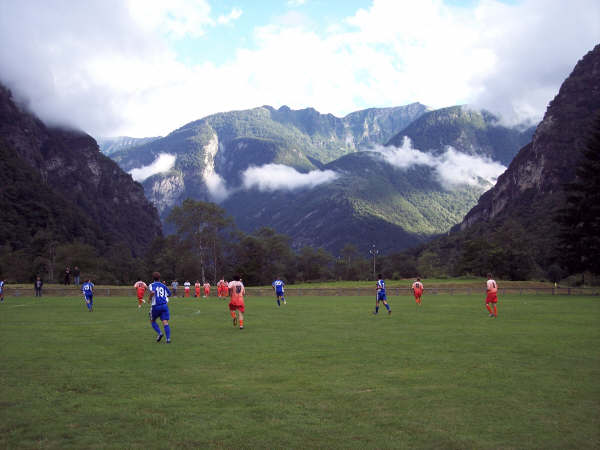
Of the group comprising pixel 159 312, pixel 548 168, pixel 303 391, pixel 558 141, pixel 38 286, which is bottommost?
pixel 303 391

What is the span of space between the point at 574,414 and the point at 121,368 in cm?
939

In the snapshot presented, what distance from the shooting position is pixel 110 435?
23.9 ft

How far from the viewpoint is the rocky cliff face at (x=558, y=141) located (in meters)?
172

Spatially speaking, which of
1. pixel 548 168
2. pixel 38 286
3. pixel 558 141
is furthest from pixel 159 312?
pixel 558 141

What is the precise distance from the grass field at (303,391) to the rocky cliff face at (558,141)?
164884 millimetres

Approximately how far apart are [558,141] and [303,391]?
196 meters

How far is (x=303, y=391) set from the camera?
9641mm

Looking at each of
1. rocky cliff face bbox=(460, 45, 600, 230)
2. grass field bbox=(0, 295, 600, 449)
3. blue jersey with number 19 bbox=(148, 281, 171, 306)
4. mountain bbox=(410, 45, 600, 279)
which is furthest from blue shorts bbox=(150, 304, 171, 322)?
rocky cliff face bbox=(460, 45, 600, 230)

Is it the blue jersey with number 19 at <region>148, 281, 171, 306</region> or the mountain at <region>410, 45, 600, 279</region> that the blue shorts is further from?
the mountain at <region>410, 45, 600, 279</region>

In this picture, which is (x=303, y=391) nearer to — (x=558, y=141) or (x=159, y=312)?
(x=159, y=312)

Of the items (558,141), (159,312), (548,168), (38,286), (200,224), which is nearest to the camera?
(159,312)

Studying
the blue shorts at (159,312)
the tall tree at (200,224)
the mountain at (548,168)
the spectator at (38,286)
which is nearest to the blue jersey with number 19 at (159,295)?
the blue shorts at (159,312)

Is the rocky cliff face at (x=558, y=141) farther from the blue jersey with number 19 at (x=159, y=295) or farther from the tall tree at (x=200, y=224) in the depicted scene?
the blue jersey with number 19 at (x=159, y=295)

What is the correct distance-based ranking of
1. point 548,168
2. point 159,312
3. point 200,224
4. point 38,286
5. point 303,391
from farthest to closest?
1. point 548,168
2. point 200,224
3. point 38,286
4. point 159,312
5. point 303,391
